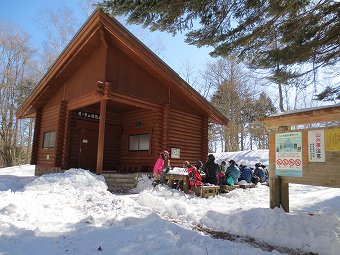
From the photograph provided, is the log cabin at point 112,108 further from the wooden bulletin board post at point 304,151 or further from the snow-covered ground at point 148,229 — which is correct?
the wooden bulletin board post at point 304,151

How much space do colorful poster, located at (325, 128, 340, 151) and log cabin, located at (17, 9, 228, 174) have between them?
26.2 ft

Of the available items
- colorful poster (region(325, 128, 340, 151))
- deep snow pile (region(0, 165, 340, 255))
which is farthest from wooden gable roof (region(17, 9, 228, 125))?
colorful poster (region(325, 128, 340, 151))

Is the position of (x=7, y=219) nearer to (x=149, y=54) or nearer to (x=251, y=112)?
(x=149, y=54)

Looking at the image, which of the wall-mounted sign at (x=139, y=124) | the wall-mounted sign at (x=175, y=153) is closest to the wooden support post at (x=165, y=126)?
the wall-mounted sign at (x=175, y=153)

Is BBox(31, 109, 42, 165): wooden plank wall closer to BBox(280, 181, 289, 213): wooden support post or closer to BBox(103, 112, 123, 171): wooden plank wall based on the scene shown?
BBox(103, 112, 123, 171): wooden plank wall

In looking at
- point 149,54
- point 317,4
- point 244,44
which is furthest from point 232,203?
point 149,54

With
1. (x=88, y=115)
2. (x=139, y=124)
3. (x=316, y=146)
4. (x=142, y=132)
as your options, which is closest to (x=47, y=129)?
(x=88, y=115)

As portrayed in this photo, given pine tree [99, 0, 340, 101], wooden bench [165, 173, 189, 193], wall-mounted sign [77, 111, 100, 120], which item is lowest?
wooden bench [165, 173, 189, 193]

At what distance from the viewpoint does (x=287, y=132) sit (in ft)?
18.3

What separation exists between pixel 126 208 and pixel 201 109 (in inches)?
378

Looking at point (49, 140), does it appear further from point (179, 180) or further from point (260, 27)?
point (260, 27)

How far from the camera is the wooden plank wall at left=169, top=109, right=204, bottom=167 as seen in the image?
44.5 ft

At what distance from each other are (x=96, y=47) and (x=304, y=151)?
9.87 meters

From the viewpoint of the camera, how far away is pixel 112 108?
14766 mm
